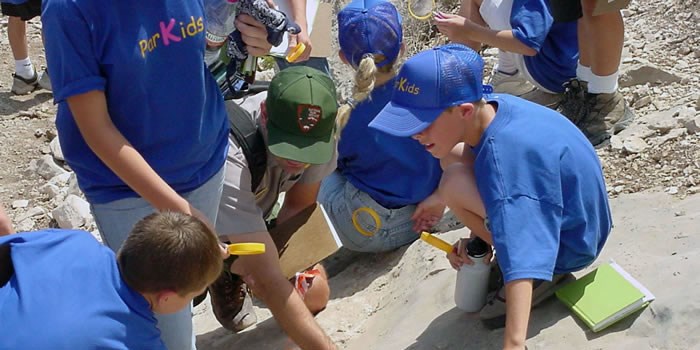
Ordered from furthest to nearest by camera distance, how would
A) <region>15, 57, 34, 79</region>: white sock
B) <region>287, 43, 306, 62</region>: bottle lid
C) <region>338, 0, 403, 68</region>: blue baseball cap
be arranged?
1. <region>15, 57, 34, 79</region>: white sock
2. <region>338, 0, 403, 68</region>: blue baseball cap
3. <region>287, 43, 306, 62</region>: bottle lid

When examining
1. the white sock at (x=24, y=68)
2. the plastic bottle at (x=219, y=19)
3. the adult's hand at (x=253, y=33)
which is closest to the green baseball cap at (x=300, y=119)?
the adult's hand at (x=253, y=33)

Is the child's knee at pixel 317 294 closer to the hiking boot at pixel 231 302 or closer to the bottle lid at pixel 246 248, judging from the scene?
the hiking boot at pixel 231 302

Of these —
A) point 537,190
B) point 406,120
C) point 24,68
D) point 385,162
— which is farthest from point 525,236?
point 24,68

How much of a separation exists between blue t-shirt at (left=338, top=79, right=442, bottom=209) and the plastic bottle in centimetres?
85

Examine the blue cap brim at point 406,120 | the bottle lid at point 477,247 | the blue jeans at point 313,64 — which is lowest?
the bottle lid at point 477,247

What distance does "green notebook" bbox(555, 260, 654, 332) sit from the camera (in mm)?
2848

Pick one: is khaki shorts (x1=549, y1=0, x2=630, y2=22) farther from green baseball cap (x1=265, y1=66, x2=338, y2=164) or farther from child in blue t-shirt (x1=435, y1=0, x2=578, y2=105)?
green baseball cap (x1=265, y1=66, x2=338, y2=164)

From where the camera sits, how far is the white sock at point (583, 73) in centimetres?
432

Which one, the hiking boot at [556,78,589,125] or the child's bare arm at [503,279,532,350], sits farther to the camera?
the hiking boot at [556,78,589,125]

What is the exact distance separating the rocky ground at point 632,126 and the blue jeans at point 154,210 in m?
1.82

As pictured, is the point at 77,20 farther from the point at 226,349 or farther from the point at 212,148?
the point at 226,349

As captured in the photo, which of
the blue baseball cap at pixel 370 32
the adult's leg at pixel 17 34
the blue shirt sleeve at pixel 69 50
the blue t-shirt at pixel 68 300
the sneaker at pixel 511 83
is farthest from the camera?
the adult's leg at pixel 17 34

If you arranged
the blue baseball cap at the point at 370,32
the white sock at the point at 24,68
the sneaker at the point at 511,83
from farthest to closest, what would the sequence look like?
the white sock at the point at 24,68 → the sneaker at the point at 511,83 → the blue baseball cap at the point at 370,32

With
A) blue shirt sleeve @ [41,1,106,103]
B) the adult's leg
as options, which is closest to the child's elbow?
blue shirt sleeve @ [41,1,106,103]
